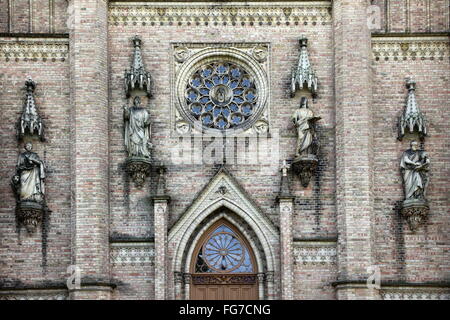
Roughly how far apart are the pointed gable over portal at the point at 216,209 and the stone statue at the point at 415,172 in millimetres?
3430

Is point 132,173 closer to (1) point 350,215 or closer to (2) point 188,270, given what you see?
(2) point 188,270

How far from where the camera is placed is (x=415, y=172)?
30891 mm

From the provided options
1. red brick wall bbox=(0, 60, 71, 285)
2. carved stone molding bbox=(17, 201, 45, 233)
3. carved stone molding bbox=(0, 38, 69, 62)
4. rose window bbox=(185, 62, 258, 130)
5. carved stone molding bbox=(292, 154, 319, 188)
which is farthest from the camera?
rose window bbox=(185, 62, 258, 130)

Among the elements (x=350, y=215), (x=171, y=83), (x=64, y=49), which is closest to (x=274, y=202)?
(x=350, y=215)

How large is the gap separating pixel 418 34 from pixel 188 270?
27.1ft

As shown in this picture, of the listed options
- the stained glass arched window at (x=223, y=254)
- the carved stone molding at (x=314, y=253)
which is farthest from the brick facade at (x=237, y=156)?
the stained glass arched window at (x=223, y=254)

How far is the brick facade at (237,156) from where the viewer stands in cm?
3048

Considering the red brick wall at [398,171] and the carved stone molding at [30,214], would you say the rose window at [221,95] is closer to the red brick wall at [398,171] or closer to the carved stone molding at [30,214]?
the red brick wall at [398,171]

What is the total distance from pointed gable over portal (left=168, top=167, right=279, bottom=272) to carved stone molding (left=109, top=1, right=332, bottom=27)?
3.98 metres

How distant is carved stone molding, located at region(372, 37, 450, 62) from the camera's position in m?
31.8

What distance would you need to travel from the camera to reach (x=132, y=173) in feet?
102

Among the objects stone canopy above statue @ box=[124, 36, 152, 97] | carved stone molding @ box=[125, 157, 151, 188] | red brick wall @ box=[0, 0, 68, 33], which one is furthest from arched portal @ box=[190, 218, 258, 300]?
red brick wall @ box=[0, 0, 68, 33]

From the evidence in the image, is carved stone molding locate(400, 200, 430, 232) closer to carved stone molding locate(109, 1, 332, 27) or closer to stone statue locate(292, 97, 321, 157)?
stone statue locate(292, 97, 321, 157)

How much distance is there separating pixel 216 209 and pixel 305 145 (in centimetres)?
270
